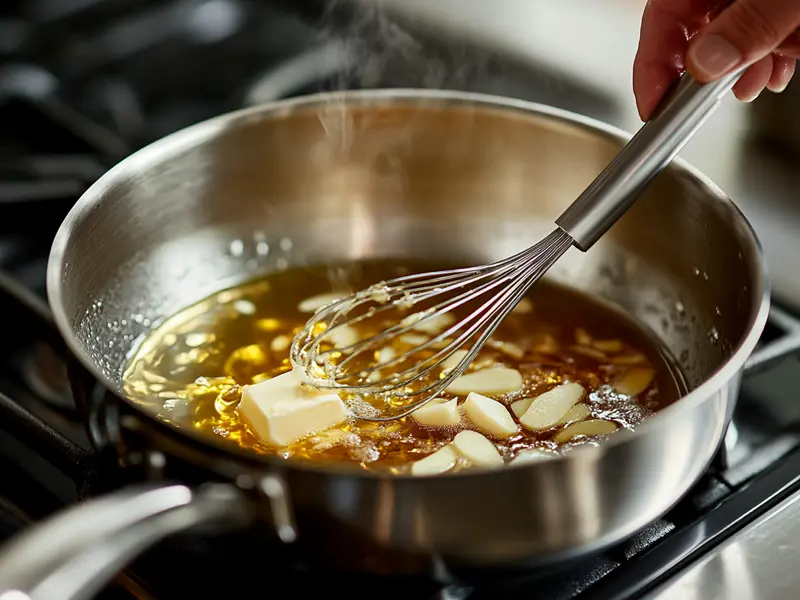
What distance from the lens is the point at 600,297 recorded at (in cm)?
91

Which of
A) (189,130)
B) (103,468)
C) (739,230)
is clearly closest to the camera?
(103,468)

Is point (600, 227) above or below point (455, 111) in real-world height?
below

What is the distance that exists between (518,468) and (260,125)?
513 millimetres

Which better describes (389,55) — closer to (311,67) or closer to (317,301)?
(311,67)

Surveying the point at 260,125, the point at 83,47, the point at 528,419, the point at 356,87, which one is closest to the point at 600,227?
the point at 528,419

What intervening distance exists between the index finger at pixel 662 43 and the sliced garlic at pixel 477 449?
275 millimetres

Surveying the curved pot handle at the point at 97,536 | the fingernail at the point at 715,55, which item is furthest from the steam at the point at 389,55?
the curved pot handle at the point at 97,536

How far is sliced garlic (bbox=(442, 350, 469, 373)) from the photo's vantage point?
802 millimetres

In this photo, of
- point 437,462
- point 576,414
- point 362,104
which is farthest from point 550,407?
point 362,104

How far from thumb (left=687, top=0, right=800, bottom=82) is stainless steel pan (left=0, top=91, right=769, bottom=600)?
0.14m

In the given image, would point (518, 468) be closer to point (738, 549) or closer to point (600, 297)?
point (738, 549)

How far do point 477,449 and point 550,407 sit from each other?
10 cm

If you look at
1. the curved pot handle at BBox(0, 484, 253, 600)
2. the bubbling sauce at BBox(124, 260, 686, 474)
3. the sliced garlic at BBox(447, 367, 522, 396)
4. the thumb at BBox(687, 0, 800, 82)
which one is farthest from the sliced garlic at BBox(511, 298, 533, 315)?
the curved pot handle at BBox(0, 484, 253, 600)

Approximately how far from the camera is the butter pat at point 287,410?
684mm
